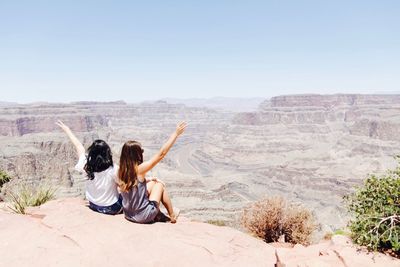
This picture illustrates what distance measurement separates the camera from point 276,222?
38.2 feet

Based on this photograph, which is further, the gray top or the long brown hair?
the gray top

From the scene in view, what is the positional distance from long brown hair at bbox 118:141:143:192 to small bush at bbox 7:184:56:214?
308 cm

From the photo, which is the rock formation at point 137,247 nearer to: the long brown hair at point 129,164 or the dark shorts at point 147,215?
the dark shorts at point 147,215

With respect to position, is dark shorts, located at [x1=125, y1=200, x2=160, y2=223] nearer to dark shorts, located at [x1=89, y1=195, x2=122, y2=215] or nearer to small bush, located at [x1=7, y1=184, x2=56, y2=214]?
dark shorts, located at [x1=89, y1=195, x2=122, y2=215]

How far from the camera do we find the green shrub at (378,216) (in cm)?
707

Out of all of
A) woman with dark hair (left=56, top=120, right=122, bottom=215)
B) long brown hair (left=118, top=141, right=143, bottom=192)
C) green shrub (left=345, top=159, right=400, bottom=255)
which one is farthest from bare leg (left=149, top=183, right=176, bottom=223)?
green shrub (left=345, top=159, right=400, bottom=255)

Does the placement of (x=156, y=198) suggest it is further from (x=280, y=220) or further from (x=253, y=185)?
(x=253, y=185)

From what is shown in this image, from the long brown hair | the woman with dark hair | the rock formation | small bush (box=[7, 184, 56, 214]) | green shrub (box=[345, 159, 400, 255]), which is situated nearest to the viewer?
the rock formation

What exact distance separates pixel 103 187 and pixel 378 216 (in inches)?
223

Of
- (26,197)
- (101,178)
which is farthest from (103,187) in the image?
(26,197)

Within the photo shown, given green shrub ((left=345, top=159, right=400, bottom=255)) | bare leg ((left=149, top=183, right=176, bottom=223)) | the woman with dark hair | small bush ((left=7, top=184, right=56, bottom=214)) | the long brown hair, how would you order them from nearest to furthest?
1. green shrub ((left=345, top=159, right=400, bottom=255))
2. the long brown hair
3. the woman with dark hair
4. bare leg ((left=149, top=183, right=176, bottom=223))
5. small bush ((left=7, top=184, right=56, bottom=214))

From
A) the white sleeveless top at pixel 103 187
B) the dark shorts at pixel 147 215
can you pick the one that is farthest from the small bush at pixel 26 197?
the dark shorts at pixel 147 215

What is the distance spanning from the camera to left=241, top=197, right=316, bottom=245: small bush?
11.5 m

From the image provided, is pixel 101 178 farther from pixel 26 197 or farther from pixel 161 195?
pixel 26 197
